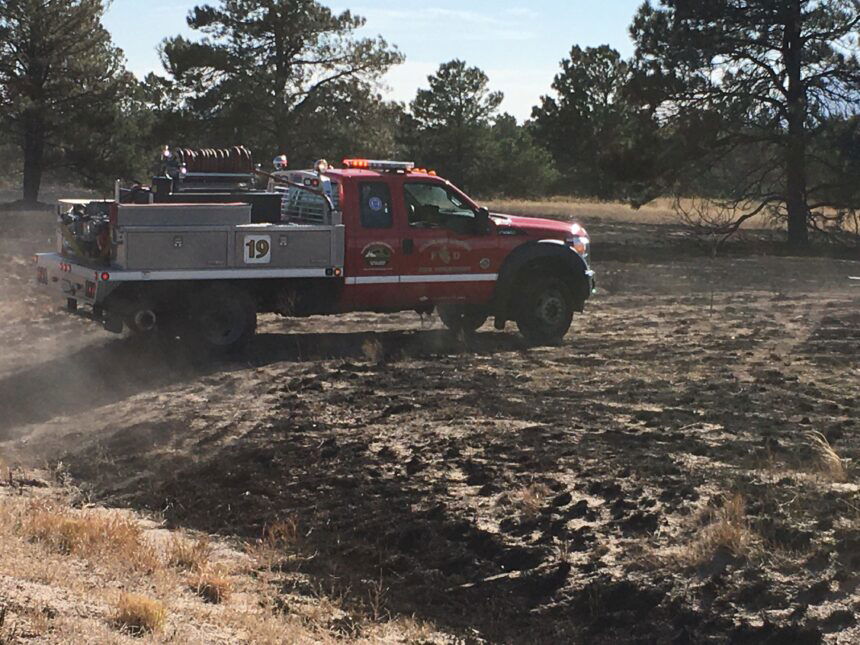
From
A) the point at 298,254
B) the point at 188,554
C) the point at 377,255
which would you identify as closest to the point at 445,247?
the point at 377,255

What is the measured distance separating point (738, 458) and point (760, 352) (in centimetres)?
517

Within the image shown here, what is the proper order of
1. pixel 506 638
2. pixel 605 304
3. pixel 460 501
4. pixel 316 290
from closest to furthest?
pixel 506 638, pixel 460 501, pixel 316 290, pixel 605 304

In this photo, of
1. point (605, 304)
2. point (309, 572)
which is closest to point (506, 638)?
point (309, 572)

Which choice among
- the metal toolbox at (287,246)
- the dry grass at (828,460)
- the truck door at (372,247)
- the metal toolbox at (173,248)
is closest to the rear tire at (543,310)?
the truck door at (372,247)

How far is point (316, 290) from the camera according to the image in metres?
14.2

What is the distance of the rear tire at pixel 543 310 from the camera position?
15.2 m

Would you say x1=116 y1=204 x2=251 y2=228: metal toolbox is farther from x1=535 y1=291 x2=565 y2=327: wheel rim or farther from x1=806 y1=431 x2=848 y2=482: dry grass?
x1=806 y1=431 x2=848 y2=482: dry grass

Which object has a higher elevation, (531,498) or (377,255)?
(377,255)

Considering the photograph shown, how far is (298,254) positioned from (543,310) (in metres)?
3.12

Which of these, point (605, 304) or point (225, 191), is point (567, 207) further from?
point (225, 191)

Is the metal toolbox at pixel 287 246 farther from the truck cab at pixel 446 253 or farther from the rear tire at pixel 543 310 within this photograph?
the rear tire at pixel 543 310

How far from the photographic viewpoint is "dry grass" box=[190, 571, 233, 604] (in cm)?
746

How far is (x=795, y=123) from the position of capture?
102ft

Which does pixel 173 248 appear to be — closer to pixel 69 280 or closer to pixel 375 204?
pixel 69 280
